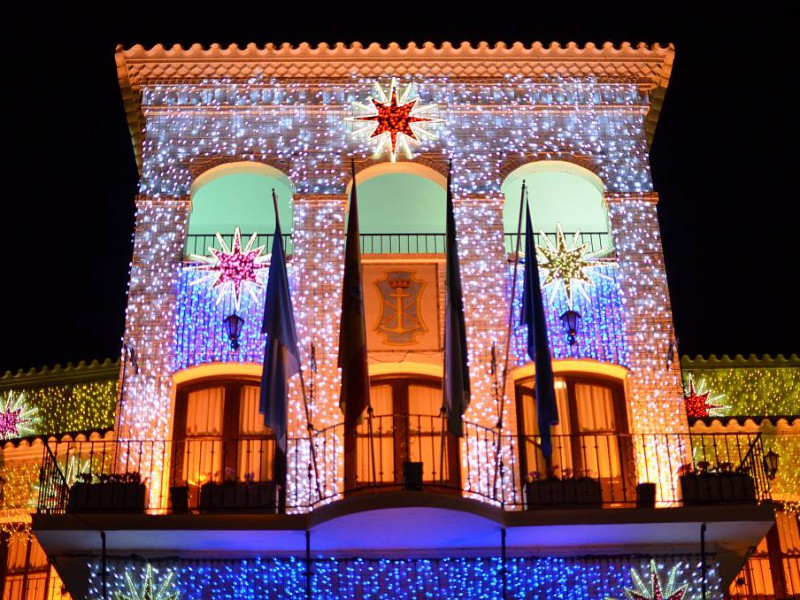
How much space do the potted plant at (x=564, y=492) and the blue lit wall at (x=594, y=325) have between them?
2533mm

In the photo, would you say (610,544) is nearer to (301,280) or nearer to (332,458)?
(332,458)

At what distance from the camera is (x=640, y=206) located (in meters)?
18.3

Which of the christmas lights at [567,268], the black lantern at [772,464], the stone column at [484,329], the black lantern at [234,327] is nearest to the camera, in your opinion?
the black lantern at [772,464]

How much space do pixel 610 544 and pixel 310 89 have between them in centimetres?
891

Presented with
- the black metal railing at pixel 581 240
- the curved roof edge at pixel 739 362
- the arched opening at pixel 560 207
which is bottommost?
the curved roof edge at pixel 739 362

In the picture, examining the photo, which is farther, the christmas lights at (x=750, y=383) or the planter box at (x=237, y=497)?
the christmas lights at (x=750, y=383)

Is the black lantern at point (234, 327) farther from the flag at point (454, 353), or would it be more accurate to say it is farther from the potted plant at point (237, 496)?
the flag at point (454, 353)

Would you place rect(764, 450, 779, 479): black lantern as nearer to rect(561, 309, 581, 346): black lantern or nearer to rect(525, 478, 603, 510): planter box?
rect(525, 478, 603, 510): planter box

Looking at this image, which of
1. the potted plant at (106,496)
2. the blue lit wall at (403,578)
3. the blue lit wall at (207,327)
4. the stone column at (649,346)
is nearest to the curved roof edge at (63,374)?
the blue lit wall at (207,327)

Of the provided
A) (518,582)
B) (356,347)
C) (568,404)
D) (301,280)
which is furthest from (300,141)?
(518,582)

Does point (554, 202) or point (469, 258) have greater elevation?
point (554, 202)

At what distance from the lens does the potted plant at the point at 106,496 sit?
14.8 metres

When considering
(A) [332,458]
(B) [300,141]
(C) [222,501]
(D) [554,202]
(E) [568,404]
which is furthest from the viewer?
(D) [554,202]

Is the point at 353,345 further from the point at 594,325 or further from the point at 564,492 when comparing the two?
the point at 594,325
